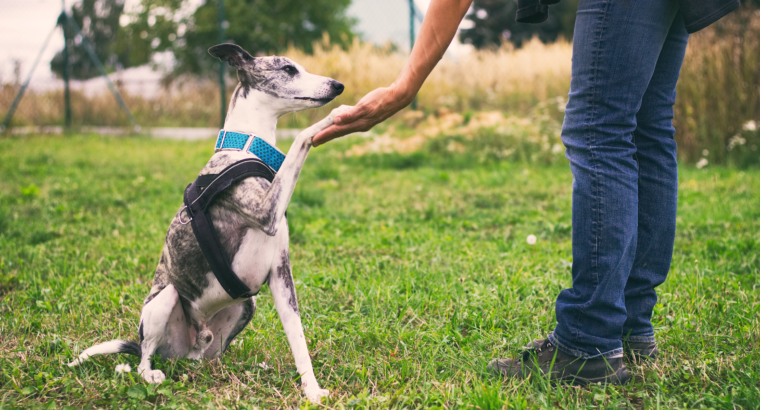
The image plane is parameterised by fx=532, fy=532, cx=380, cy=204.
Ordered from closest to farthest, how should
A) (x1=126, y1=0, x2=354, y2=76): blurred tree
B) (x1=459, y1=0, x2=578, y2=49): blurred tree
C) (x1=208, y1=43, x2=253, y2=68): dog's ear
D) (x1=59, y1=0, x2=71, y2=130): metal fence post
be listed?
(x1=208, y1=43, x2=253, y2=68): dog's ear → (x1=59, y1=0, x2=71, y2=130): metal fence post → (x1=126, y1=0, x2=354, y2=76): blurred tree → (x1=459, y1=0, x2=578, y2=49): blurred tree

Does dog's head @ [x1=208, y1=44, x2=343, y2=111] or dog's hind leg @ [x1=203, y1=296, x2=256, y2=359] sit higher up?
dog's head @ [x1=208, y1=44, x2=343, y2=111]

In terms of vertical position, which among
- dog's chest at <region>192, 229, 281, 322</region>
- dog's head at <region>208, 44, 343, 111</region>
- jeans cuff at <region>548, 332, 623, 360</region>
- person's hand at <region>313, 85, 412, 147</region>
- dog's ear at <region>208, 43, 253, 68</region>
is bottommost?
jeans cuff at <region>548, 332, 623, 360</region>

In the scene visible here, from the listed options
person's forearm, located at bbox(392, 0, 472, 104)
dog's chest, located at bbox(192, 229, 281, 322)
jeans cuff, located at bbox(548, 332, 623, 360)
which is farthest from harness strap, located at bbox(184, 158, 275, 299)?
jeans cuff, located at bbox(548, 332, 623, 360)

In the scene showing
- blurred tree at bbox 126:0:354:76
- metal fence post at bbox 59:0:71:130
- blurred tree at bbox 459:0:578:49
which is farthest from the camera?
blurred tree at bbox 459:0:578:49

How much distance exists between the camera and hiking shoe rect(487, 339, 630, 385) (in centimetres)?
169

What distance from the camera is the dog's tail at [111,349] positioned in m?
1.86

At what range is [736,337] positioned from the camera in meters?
1.92

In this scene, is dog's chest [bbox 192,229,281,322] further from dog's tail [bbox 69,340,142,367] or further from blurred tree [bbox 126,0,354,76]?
blurred tree [bbox 126,0,354,76]

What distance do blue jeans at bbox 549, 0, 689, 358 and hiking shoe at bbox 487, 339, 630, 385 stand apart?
0.11ft

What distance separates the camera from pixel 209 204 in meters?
1.75

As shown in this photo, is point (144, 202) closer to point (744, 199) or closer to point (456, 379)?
point (456, 379)

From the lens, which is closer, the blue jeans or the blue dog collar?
the blue jeans

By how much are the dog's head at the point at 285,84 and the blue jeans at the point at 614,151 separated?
0.82m

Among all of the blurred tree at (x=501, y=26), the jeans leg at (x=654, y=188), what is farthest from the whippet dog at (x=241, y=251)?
the blurred tree at (x=501, y=26)
